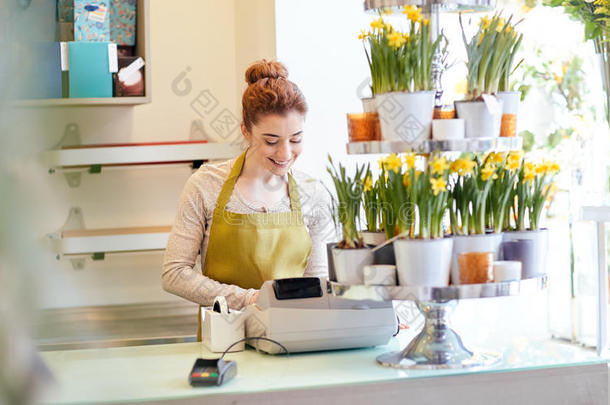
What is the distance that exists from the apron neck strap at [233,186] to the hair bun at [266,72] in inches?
10.6

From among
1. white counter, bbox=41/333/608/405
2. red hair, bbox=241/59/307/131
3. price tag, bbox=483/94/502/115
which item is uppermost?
red hair, bbox=241/59/307/131

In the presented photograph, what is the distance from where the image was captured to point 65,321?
0.84ft

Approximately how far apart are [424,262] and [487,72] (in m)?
0.45

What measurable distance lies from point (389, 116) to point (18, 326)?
1.38 meters

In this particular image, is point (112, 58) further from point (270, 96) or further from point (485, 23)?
point (485, 23)

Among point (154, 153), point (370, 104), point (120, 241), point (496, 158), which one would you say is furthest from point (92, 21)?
point (496, 158)

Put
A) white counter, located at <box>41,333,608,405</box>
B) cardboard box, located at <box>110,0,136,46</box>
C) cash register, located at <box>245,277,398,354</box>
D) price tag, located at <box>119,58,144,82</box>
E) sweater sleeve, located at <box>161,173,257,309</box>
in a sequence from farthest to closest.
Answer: cardboard box, located at <box>110,0,136,46</box>, price tag, located at <box>119,58,144,82</box>, sweater sleeve, located at <box>161,173,257,309</box>, cash register, located at <box>245,277,398,354</box>, white counter, located at <box>41,333,608,405</box>

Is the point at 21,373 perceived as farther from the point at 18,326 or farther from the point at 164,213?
the point at 164,213

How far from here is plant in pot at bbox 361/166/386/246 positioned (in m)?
1.61

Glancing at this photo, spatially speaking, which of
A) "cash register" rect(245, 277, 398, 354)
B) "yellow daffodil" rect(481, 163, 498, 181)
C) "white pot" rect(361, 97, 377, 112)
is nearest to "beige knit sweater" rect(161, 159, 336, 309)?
"cash register" rect(245, 277, 398, 354)

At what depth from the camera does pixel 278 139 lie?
7.75 feet

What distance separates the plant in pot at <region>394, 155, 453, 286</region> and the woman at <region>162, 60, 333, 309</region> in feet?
2.77

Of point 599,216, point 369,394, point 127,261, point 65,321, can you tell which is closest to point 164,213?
point 127,261

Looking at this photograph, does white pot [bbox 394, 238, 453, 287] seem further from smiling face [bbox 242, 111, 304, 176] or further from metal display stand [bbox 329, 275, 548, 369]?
smiling face [bbox 242, 111, 304, 176]
